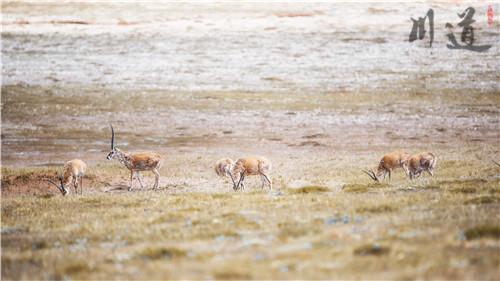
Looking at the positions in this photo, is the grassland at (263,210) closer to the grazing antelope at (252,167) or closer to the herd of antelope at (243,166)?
the herd of antelope at (243,166)

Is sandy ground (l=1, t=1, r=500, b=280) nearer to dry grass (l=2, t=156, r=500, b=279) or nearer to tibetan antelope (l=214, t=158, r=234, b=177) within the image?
dry grass (l=2, t=156, r=500, b=279)

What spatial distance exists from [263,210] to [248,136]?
1271 inches

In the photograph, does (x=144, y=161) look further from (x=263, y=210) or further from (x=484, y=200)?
(x=484, y=200)

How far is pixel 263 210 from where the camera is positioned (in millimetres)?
18609

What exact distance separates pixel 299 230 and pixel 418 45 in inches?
3034

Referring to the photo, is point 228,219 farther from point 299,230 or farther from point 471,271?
point 471,271

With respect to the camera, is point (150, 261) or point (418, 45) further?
point (418, 45)

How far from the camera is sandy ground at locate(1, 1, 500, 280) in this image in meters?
12.8

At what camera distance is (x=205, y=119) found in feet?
189

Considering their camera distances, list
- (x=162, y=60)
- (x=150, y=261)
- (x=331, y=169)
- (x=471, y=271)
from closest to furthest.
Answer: (x=471, y=271)
(x=150, y=261)
(x=331, y=169)
(x=162, y=60)

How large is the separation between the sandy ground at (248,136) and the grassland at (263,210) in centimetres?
8

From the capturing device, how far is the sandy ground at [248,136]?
504 inches

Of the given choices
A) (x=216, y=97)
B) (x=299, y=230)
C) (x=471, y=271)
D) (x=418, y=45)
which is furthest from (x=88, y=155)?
(x=418, y=45)

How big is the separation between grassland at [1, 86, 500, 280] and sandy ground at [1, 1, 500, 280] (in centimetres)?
8
